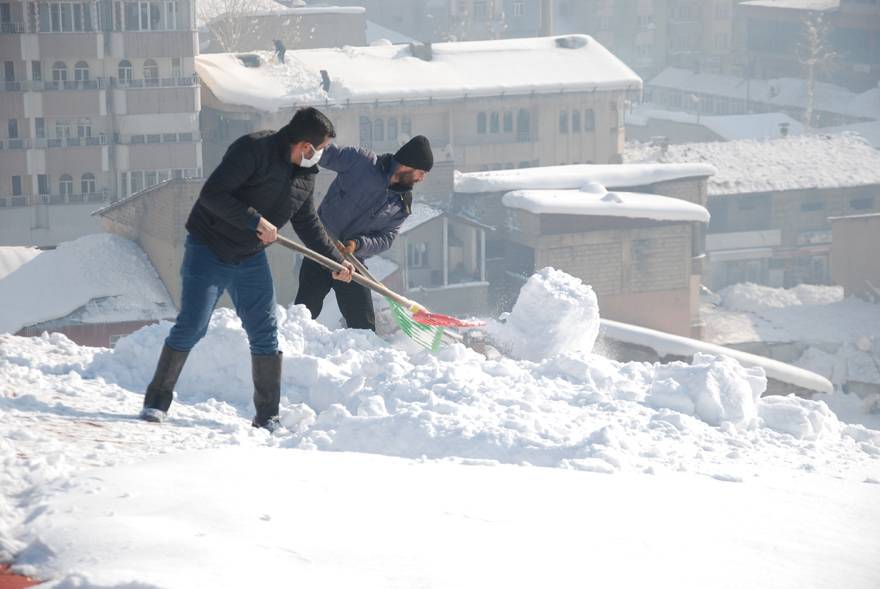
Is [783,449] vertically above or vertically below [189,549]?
below

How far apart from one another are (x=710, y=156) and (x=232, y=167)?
3525 cm

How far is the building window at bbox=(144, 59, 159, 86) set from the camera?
3650 cm

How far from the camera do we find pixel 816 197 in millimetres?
40094

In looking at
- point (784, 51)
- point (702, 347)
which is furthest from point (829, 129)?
point (702, 347)

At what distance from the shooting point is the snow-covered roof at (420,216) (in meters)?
30.7

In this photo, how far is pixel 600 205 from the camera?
104 ft

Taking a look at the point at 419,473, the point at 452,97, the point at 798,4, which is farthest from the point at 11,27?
the point at 798,4

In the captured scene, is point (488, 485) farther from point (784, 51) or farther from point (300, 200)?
point (784, 51)

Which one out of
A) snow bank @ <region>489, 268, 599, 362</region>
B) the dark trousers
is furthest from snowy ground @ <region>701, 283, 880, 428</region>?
the dark trousers

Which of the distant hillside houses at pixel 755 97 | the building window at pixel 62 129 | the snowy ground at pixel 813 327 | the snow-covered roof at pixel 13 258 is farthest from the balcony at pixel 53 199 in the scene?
the distant hillside houses at pixel 755 97

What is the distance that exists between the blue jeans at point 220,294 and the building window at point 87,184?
1204 inches

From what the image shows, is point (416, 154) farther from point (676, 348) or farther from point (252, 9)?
point (252, 9)

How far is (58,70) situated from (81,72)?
1.87 ft

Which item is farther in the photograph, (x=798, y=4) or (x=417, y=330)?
(x=798, y=4)
